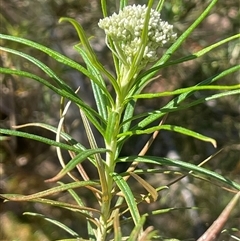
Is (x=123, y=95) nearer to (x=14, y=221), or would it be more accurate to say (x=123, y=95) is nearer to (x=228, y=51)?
(x=14, y=221)

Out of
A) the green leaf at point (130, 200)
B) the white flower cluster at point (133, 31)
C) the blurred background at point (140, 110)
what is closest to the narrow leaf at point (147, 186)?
the green leaf at point (130, 200)

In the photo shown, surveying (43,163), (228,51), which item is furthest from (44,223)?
(228,51)

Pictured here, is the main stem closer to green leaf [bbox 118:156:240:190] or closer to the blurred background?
green leaf [bbox 118:156:240:190]

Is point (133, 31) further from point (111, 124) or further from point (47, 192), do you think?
point (47, 192)

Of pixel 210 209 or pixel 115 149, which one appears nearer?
pixel 115 149

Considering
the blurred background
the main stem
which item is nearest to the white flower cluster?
the main stem

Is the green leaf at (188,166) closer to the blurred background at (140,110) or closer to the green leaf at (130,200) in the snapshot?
the green leaf at (130,200)
